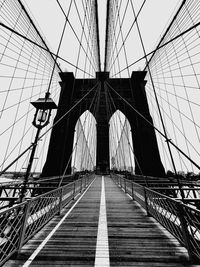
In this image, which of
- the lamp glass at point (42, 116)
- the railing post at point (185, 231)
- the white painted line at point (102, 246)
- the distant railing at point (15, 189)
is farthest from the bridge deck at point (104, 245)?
the lamp glass at point (42, 116)

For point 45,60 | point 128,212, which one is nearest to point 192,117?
point 128,212

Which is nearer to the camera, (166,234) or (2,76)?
(166,234)

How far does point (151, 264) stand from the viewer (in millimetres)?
1515

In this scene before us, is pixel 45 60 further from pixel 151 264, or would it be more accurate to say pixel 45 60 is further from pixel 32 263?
pixel 151 264

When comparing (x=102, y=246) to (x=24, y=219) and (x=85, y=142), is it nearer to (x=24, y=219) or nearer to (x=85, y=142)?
(x=24, y=219)

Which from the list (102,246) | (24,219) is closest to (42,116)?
(24,219)

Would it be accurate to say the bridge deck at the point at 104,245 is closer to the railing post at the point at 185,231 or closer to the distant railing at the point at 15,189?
Answer: the railing post at the point at 185,231

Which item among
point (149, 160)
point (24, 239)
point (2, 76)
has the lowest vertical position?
point (24, 239)

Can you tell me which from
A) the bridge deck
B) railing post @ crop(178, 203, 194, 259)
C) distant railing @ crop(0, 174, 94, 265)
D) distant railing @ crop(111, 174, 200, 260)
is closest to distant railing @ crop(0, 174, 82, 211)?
distant railing @ crop(0, 174, 94, 265)

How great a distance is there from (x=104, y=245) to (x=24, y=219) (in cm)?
122

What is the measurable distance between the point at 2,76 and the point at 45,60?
3235 mm

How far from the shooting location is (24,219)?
68.5 inches

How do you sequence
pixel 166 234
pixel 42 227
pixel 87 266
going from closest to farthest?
pixel 87 266
pixel 166 234
pixel 42 227

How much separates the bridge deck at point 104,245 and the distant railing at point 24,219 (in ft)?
0.38
